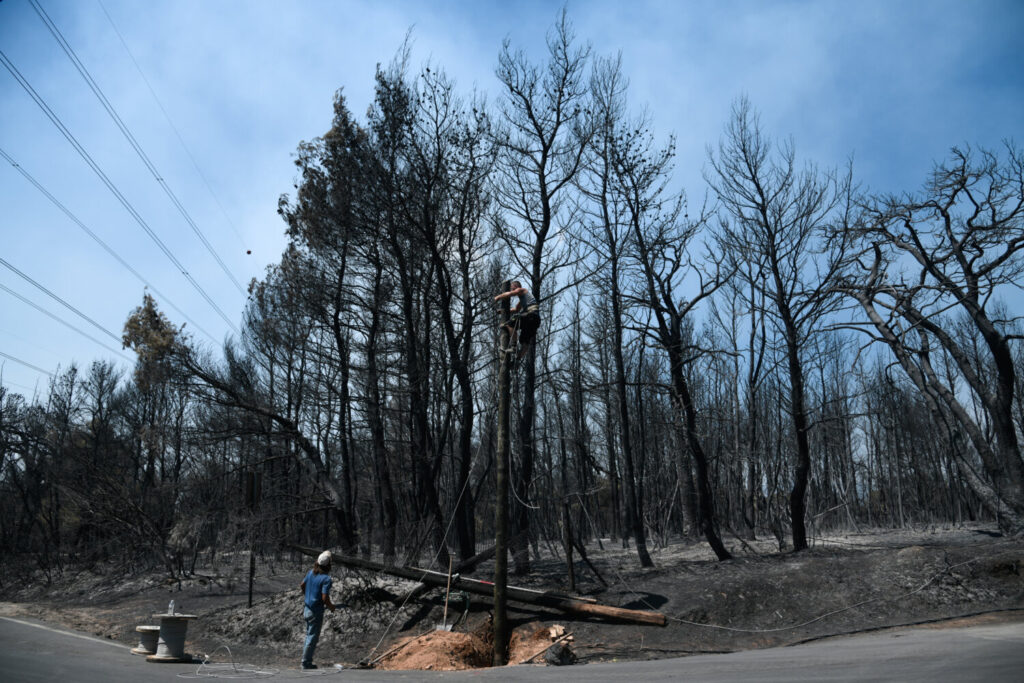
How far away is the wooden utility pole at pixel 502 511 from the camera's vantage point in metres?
11.1

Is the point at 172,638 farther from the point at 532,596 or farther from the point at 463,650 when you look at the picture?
the point at 532,596

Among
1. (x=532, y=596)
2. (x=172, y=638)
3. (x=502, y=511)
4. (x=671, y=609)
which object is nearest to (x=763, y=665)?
(x=671, y=609)

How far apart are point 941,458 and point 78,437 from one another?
143 feet

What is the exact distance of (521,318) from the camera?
1188 cm

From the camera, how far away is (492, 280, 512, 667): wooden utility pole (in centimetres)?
1112

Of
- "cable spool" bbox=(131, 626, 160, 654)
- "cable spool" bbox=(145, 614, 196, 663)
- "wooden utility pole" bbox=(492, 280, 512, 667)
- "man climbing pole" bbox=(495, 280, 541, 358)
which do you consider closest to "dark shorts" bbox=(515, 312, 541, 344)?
"man climbing pole" bbox=(495, 280, 541, 358)

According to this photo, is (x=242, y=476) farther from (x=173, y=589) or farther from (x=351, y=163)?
(x=351, y=163)

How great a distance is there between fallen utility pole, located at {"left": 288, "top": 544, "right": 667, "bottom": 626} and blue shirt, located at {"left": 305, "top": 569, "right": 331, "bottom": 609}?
9.95 ft

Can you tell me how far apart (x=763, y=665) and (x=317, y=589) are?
23.0ft

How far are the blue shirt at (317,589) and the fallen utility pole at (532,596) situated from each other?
3032 millimetres

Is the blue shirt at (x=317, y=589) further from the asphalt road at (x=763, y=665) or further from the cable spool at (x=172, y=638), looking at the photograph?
the cable spool at (x=172, y=638)

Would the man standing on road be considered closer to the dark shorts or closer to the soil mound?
the soil mound

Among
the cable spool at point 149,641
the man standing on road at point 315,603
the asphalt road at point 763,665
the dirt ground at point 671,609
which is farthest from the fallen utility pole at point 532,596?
the cable spool at point 149,641

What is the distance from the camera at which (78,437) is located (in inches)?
1228
